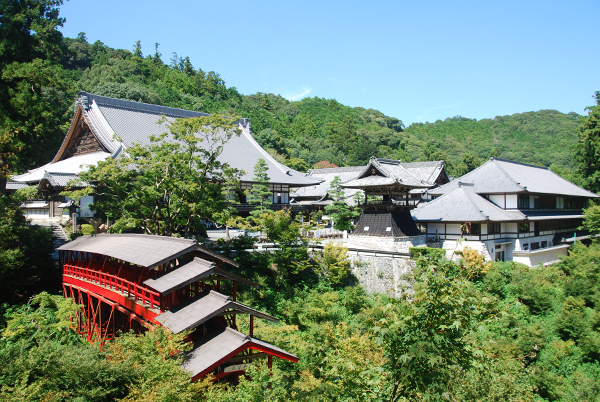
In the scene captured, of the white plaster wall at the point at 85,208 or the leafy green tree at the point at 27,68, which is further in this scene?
the leafy green tree at the point at 27,68

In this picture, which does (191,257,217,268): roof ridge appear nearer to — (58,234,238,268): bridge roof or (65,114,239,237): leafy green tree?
(58,234,238,268): bridge roof

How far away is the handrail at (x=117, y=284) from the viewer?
12.4 meters

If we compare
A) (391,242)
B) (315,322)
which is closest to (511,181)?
(391,242)

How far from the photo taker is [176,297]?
12.6 metres

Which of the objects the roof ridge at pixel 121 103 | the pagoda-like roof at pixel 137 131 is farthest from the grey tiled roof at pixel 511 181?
the roof ridge at pixel 121 103

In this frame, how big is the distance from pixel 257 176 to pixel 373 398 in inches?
918

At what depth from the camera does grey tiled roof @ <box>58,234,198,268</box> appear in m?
12.1

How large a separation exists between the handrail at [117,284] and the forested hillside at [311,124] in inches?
1023

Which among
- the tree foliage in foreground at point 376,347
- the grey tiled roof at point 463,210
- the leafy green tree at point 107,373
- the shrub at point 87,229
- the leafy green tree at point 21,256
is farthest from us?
the grey tiled roof at point 463,210

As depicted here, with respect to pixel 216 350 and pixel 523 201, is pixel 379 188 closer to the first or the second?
pixel 523 201

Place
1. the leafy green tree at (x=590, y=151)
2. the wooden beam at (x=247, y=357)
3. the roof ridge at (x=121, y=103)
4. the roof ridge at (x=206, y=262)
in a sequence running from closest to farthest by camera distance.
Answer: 1. the wooden beam at (x=247, y=357)
2. the roof ridge at (x=206, y=262)
3. the roof ridge at (x=121, y=103)
4. the leafy green tree at (x=590, y=151)

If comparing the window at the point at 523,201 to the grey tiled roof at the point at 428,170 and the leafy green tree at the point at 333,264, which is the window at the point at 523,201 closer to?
the grey tiled roof at the point at 428,170

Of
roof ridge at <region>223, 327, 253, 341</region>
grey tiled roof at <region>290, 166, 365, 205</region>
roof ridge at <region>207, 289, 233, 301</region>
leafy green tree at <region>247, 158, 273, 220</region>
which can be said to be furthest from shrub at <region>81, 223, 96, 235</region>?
grey tiled roof at <region>290, 166, 365, 205</region>

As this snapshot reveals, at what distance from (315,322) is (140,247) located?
10.0m
